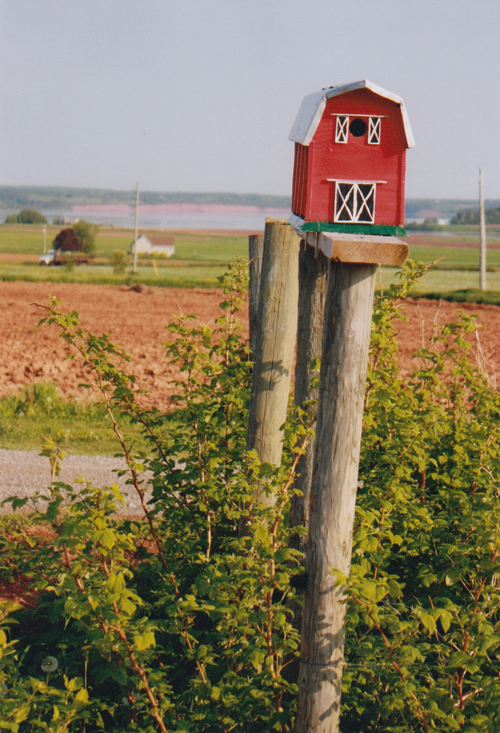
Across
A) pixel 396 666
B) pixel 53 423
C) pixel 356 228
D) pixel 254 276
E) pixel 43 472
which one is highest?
pixel 356 228

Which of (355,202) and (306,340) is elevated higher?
(355,202)

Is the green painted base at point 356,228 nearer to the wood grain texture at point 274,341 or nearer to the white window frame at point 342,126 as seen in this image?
the white window frame at point 342,126

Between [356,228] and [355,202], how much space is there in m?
0.10

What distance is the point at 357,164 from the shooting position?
2.94m

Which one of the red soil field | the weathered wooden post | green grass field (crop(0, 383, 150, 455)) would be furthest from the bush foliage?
green grass field (crop(0, 383, 150, 455))

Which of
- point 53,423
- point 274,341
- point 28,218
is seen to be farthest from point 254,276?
point 28,218

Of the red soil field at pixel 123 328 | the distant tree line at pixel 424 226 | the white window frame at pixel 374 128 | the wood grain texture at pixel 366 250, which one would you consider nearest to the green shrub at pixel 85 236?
the red soil field at pixel 123 328

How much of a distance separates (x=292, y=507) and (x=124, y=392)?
1027 millimetres

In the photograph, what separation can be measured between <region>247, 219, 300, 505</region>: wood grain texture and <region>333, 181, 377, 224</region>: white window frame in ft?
3.00

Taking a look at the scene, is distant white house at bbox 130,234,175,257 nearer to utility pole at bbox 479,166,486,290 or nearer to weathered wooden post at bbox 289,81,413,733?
utility pole at bbox 479,166,486,290

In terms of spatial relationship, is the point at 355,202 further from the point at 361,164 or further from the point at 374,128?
the point at 374,128

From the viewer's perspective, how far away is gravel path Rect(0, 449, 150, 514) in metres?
6.90

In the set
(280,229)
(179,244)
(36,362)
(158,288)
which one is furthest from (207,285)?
A: (179,244)

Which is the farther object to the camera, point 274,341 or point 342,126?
point 274,341
